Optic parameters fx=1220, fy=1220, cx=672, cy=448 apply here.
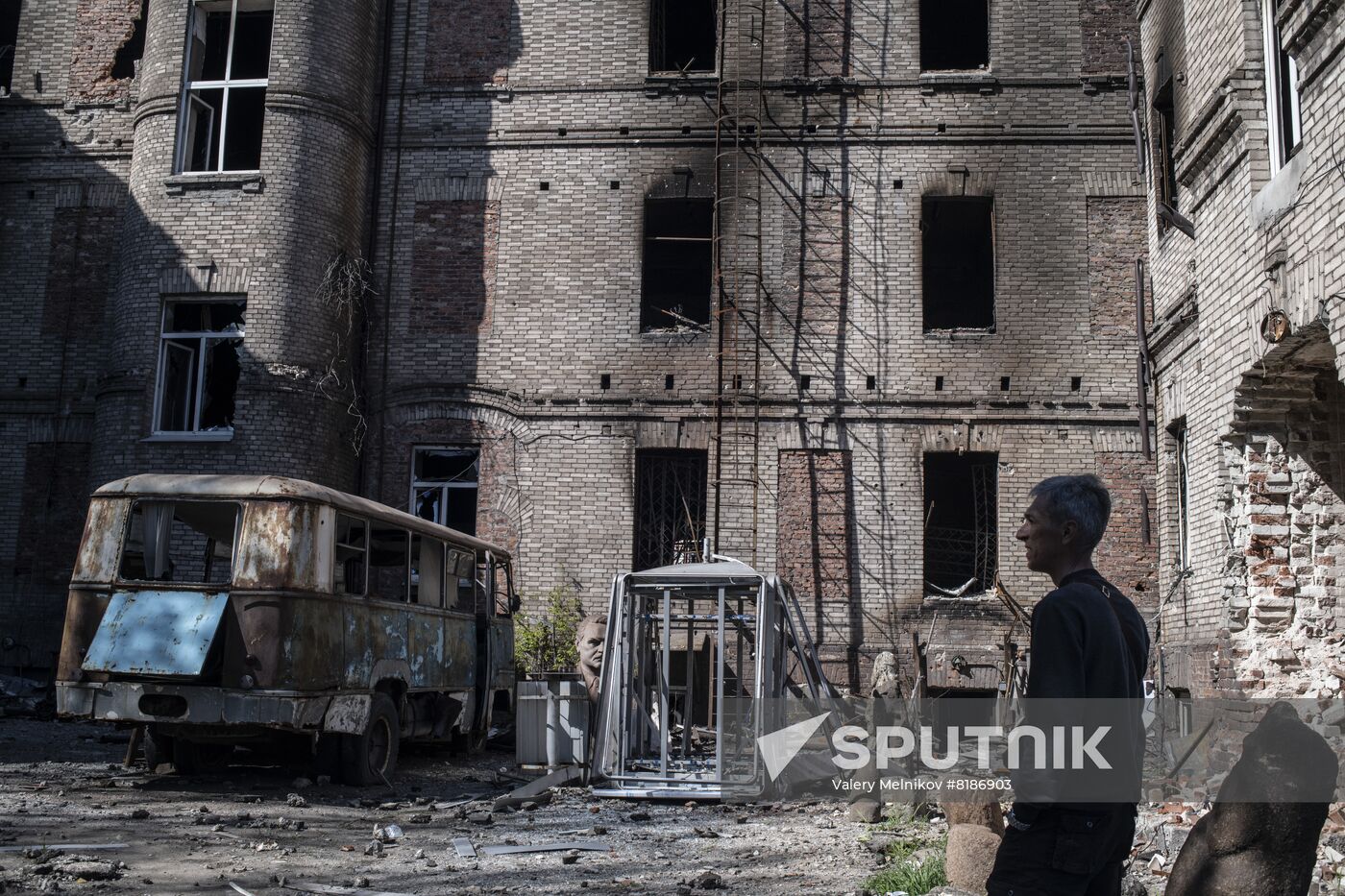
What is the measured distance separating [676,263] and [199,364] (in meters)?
6.86

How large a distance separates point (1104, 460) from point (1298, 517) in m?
6.13

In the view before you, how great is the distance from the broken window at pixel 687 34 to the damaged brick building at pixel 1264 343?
8.09m

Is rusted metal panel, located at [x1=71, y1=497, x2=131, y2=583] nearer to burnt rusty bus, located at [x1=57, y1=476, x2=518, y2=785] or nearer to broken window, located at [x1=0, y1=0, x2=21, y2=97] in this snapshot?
burnt rusty bus, located at [x1=57, y1=476, x2=518, y2=785]

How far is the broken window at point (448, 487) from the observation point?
1684 centimetres

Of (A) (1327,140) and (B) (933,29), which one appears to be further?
(B) (933,29)

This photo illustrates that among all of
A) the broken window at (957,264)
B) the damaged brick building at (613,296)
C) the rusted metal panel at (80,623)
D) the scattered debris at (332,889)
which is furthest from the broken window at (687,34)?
the scattered debris at (332,889)

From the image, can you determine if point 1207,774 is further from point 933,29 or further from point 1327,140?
point 933,29

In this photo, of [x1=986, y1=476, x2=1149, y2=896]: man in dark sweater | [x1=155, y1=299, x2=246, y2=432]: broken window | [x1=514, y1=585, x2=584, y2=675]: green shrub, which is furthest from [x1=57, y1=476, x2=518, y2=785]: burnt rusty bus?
[x1=986, y1=476, x2=1149, y2=896]: man in dark sweater

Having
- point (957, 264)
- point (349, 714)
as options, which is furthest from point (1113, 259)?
point (349, 714)


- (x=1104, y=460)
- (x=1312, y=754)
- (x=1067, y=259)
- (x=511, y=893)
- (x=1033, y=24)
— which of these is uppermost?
(x=1033, y=24)

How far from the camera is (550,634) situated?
631 inches

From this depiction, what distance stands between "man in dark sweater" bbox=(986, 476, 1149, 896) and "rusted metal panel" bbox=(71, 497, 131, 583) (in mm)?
8510

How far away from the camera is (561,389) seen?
16.7 metres

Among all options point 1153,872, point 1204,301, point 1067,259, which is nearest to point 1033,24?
→ point 1067,259
